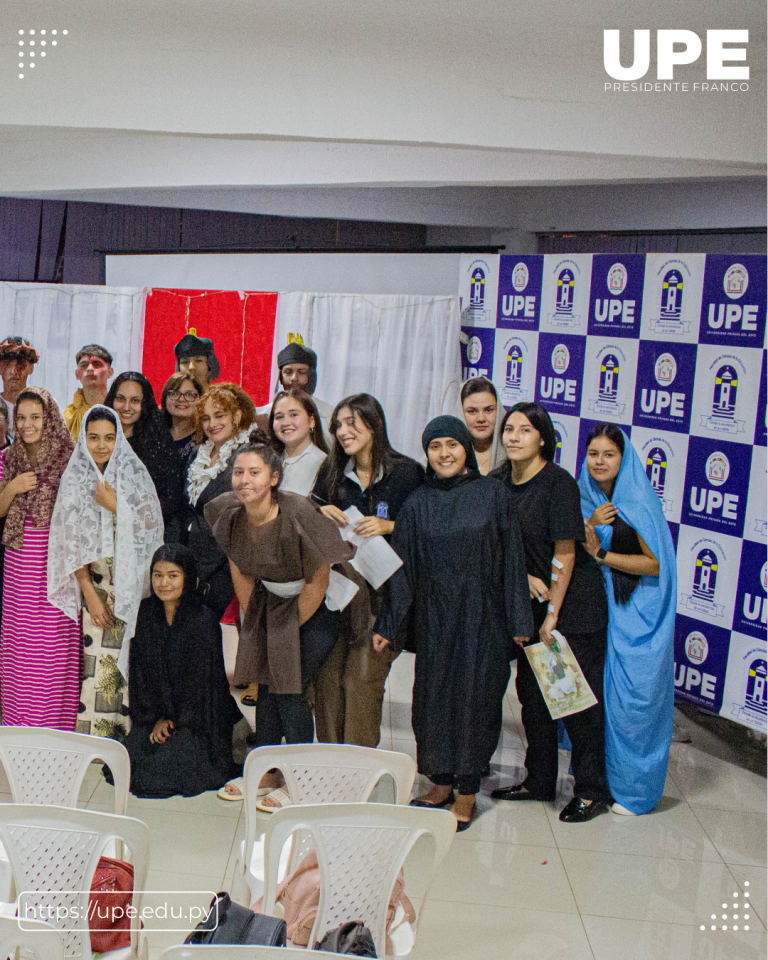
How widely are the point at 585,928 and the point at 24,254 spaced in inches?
220

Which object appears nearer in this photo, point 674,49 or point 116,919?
point 116,919

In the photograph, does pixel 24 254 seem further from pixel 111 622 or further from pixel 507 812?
pixel 507 812

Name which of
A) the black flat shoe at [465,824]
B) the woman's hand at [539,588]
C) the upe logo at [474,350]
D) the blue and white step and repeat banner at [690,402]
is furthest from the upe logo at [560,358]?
the black flat shoe at [465,824]

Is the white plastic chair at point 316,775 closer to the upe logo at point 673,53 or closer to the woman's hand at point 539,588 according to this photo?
the woman's hand at point 539,588

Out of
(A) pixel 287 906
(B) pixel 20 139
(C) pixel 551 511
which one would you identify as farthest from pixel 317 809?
(B) pixel 20 139

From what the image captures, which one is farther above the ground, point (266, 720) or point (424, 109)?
point (424, 109)

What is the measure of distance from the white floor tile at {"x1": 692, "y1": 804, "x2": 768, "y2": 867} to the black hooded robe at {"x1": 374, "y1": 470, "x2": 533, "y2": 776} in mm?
972

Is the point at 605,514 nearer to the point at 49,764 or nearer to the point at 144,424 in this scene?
the point at 144,424

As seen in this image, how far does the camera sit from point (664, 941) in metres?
3.09

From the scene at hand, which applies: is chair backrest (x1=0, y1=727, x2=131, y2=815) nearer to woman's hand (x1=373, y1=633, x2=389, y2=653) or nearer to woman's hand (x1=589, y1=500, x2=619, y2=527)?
woman's hand (x1=373, y1=633, x2=389, y2=653)

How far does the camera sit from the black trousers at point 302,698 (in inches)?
148

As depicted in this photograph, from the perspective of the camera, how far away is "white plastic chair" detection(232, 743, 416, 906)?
270cm

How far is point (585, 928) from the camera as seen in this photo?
10.3 ft

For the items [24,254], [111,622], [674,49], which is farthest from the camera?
[24,254]
